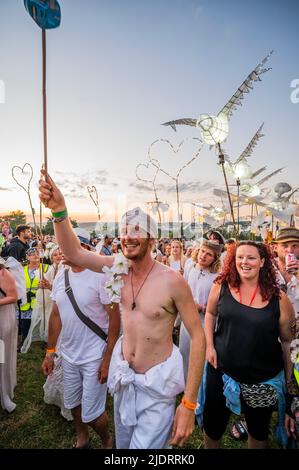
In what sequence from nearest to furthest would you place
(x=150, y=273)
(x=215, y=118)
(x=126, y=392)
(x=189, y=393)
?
(x=189, y=393) → (x=126, y=392) → (x=150, y=273) → (x=215, y=118)

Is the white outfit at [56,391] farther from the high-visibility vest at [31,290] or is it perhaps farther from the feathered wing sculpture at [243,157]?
the feathered wing sculpture at [243,157]

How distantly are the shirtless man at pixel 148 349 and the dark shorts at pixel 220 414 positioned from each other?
2.47 feet

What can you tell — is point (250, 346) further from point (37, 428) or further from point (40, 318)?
point (40, 318)

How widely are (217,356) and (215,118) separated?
143 inches

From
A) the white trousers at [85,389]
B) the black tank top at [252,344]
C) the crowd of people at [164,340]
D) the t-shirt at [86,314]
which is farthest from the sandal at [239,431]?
the t-shirt at [86,314]

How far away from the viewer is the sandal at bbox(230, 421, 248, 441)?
3.43 metres

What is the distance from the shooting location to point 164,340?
2.21 meters

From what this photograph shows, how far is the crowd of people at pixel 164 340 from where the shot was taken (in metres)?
2.11

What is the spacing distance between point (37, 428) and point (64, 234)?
3.04 meters

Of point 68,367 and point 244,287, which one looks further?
point 68,367

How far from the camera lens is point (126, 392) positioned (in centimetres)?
219
